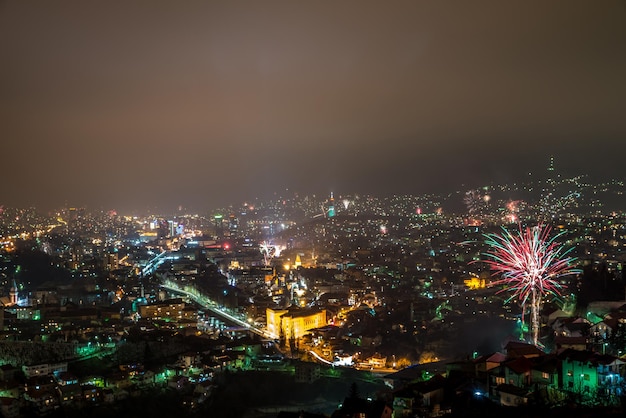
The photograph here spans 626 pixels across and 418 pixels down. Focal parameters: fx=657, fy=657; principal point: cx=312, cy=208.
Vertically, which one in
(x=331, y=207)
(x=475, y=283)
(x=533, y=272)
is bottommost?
(x=475, y=283)

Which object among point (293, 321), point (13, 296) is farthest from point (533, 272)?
point (13, 296)

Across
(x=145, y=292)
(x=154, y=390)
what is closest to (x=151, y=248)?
(x=145, y=292)

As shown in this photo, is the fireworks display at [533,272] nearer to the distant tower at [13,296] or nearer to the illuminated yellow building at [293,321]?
the illuminated yellow building at [293,321]

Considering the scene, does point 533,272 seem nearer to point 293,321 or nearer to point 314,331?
point 314,331

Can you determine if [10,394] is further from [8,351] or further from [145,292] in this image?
[145,292]

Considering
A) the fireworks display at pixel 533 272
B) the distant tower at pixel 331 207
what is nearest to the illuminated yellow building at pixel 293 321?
the fireworks display at pixel 533 272

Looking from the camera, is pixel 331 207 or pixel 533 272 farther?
pixel 331 207
